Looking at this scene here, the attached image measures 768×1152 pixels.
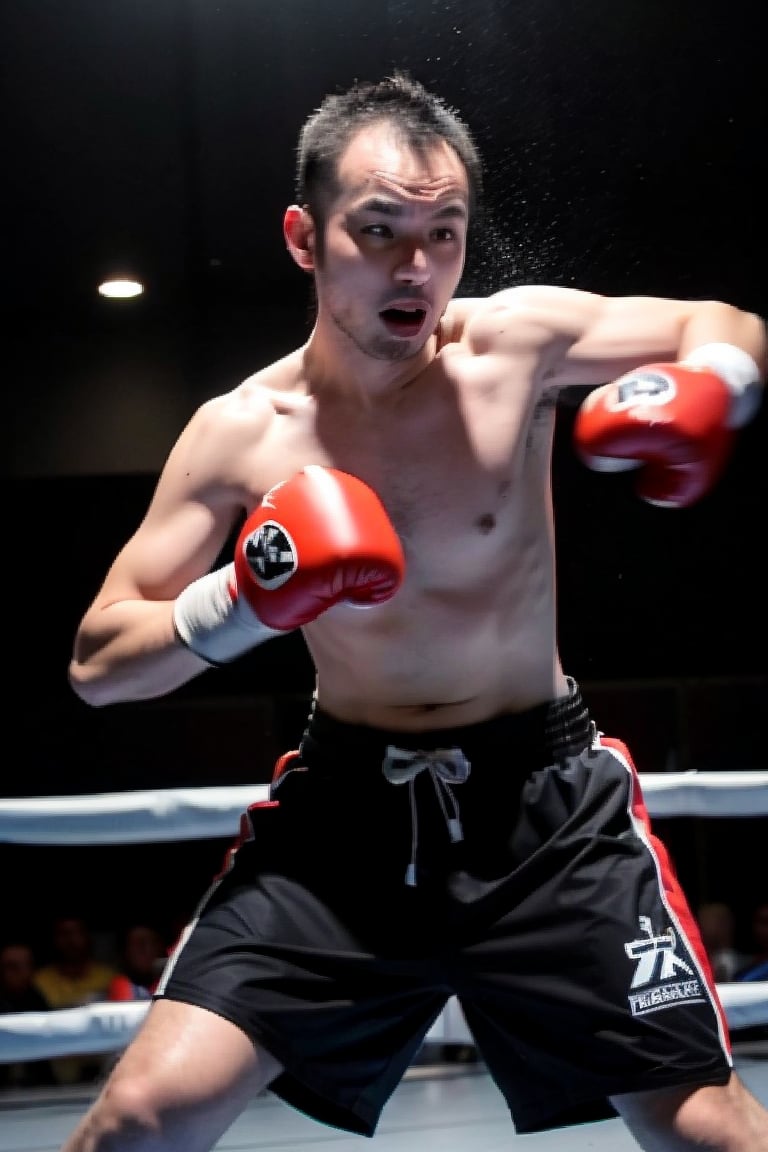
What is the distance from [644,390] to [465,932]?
0.54m

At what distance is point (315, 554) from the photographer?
48.5 inches

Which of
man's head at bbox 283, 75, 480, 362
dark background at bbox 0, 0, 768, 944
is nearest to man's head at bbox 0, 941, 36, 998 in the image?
dark background at bbox 0, 0, 768, 944

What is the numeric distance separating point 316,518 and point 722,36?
2.60 metres

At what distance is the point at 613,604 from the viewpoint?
15.3 ft

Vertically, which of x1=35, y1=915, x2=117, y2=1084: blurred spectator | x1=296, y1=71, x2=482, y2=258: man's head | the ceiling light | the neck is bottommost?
x1=35, y1=915, x2=117, y2=1084: blurred spectator

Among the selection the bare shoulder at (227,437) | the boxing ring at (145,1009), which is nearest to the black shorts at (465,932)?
the bare shoulder at (227,437)

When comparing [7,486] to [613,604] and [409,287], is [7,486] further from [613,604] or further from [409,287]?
[409,287]

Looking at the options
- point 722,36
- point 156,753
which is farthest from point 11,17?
point 156,753

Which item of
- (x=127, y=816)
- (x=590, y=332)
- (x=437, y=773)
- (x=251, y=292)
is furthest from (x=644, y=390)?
(x=251, y=292)

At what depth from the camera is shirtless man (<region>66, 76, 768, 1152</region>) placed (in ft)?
4.10

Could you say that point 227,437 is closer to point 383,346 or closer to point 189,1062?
point 383,346

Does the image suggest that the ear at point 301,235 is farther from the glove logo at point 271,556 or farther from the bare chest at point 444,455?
the glove logo at point 271,556

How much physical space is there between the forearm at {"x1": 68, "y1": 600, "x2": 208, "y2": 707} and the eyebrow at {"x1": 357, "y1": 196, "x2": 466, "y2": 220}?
17.4 inches

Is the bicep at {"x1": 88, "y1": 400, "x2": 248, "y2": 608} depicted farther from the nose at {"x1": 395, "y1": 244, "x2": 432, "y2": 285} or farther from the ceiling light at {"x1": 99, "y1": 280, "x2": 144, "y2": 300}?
the ceiling light at {"x1": 99, "y1": 280, "x2": 144, "y2": 300}
